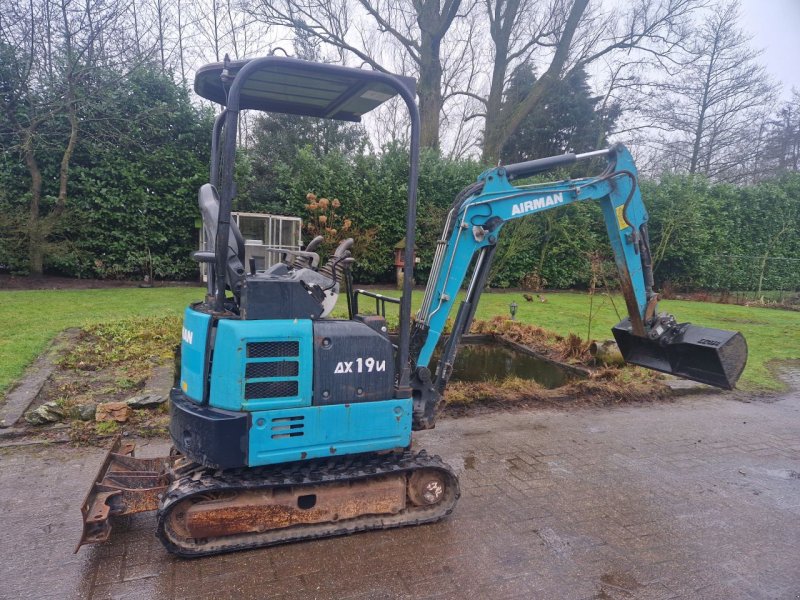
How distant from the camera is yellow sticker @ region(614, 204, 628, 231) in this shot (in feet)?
13.9

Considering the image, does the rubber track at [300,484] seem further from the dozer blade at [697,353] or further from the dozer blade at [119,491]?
the dozer blade at [697,353]

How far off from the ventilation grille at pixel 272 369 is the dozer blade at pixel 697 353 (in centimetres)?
333

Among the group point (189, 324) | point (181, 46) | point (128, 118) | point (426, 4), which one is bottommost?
point (189, 324)

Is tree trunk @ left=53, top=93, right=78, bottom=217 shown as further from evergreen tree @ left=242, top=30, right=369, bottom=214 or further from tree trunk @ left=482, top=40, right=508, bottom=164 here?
tree trunk @ left=482, top=40, right=508, bottom=164

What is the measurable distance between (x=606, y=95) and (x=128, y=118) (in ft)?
62.8

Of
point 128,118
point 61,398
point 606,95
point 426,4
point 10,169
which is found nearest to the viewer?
point 61,398

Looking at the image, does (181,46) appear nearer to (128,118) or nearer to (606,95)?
(128,118)

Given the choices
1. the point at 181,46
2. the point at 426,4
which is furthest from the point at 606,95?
the point at 181,46

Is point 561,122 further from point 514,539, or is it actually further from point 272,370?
point 272,370

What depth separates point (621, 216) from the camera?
169 inches

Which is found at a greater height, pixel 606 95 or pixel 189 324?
pixel 606 95

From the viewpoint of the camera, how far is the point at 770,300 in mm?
17078

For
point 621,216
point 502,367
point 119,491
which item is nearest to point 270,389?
point 119,491

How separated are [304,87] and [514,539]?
3.22m
